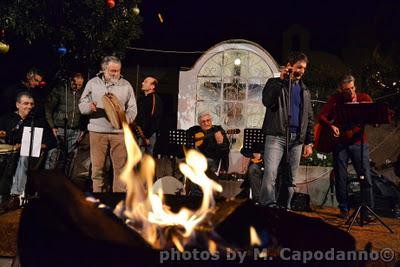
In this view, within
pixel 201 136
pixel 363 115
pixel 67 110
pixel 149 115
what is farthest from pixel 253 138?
pixel 67 110

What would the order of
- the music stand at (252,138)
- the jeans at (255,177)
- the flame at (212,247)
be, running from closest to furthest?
the flame at (212,247), the jeans at (255,177), the music stand at (252,138)

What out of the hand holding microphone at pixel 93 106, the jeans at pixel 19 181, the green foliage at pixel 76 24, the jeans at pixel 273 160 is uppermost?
the green foliage at pixel 76 24

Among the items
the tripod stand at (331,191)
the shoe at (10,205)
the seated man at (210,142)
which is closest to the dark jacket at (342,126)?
the seated man at (210,142)

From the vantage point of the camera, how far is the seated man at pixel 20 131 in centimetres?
754

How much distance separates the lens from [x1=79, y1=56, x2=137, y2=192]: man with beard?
679 centimetres

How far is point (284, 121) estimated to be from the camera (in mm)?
6551

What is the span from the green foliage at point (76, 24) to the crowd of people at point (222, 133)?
1.13 meters

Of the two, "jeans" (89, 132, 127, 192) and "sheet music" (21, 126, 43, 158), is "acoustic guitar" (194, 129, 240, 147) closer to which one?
"jeans" (89, 132, 127, 192)

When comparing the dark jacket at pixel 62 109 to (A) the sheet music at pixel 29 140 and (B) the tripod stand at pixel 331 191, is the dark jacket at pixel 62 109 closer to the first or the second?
(A) the sheet music at pixel 29 140

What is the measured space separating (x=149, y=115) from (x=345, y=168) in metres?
4.24

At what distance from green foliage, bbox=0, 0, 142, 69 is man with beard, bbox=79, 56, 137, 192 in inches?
129

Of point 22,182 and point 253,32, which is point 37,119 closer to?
point 22,182

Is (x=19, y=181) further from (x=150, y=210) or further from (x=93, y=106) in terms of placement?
(x=150, y=210)

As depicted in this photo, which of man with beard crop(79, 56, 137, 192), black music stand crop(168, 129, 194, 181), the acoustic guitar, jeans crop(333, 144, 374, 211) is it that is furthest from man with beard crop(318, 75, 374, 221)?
man with beard crop(79, 56, 137, 192)
